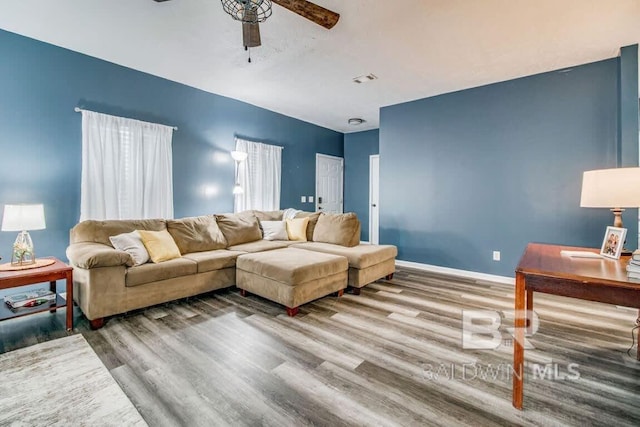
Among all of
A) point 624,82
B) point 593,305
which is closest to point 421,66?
point 624,82

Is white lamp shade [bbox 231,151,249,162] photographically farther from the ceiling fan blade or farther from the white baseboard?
the white baseboard

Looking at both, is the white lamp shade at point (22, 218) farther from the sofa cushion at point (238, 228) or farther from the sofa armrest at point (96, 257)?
the sofa cushion at point (238, 228)

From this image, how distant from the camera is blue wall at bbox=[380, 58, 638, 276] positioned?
3.32 meters

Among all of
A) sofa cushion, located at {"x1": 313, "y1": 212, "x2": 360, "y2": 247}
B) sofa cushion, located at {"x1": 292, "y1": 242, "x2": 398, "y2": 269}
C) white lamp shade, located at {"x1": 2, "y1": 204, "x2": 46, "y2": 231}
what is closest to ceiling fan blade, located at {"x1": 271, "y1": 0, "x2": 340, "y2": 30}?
sofa cushion, located at {"x1": 292, "y1": 242, "x2": 398, "y2": 269}

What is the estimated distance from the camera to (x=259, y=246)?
384 centimetres

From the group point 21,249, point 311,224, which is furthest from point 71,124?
point 311,224

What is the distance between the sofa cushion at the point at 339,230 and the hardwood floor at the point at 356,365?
1.05 meters

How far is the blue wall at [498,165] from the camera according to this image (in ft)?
10.9

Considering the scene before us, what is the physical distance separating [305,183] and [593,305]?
15.0 ft

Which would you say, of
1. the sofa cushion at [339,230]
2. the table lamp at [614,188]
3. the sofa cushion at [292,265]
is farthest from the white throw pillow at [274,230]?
the table lamp at [614,188]

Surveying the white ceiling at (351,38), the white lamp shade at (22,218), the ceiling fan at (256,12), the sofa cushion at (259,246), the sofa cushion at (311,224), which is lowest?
the sofa cushion at (259,246)

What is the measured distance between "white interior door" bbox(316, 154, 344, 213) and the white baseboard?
2278 mm

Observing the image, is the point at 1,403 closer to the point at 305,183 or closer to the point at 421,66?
the point at 421,66

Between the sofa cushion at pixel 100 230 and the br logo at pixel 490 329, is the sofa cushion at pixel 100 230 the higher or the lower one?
the higher one
